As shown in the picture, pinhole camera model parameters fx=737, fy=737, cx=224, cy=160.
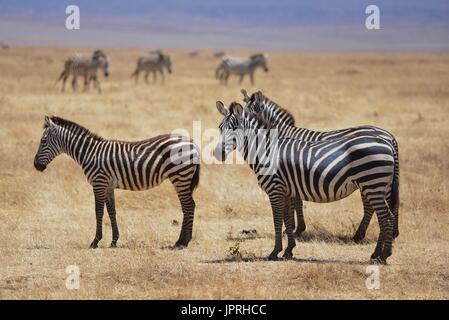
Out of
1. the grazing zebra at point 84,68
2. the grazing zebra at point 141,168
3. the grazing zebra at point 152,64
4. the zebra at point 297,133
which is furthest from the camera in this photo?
the grazing zebra at point 152,64

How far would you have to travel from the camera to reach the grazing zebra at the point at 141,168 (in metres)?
10.1

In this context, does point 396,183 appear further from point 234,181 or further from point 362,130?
point 234,181

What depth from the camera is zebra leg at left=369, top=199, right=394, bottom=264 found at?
882 centimetres

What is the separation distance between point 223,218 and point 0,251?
12.4 ft

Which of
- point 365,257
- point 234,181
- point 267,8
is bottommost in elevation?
point 365,257

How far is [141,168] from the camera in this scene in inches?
400

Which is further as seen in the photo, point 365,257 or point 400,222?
point 400,222

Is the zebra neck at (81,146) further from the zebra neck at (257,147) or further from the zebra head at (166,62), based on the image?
the zebra head at (166,62)

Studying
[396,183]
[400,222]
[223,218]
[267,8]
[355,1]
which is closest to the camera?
[396,183]

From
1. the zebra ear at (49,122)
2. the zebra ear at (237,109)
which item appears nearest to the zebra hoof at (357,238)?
the zebra ear at (237,109)

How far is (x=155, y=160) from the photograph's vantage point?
10.1 m

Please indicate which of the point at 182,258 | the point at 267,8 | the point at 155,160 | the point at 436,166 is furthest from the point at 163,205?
the point at 267,8

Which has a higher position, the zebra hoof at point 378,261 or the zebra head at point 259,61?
the zebra head at point 259,61

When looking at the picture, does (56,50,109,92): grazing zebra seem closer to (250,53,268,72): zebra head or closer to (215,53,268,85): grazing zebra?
(215,53,268,85): grazing zebra
